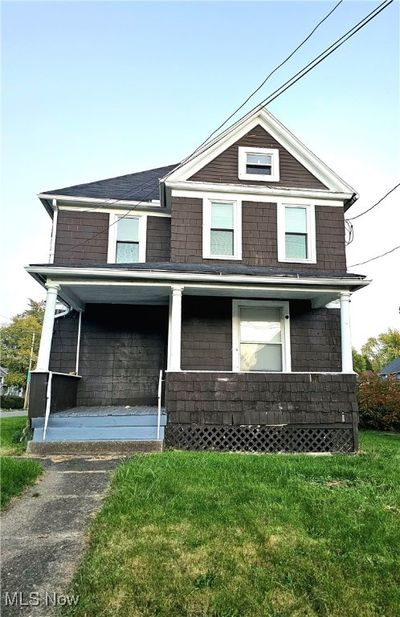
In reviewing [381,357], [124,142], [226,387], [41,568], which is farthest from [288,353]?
[381,357]

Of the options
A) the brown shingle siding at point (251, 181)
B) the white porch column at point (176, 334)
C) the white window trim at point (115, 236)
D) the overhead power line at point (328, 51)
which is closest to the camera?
the overhead power line at point (328, 51)

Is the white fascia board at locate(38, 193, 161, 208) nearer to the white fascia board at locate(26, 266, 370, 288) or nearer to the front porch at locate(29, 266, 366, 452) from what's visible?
the front porch at locate(29, 266, 366, 452)

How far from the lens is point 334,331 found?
9719 millimetres

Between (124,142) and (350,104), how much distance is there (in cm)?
774

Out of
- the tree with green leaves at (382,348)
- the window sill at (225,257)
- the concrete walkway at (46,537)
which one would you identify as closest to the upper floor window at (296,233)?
the window sill at (225,257)

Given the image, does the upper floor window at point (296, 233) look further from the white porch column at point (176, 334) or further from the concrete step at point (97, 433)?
the concrete step at point (97, 433)

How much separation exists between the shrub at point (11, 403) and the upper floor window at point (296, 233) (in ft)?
81.6

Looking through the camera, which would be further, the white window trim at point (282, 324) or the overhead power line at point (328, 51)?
the white window trim at point (282, 324)

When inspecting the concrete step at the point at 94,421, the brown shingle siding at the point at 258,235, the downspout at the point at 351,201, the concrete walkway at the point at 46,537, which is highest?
the downspout at the point at 351,201

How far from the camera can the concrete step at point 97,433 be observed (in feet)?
23.1

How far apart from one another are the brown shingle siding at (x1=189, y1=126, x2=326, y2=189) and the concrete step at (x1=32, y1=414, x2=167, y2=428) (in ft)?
19.2

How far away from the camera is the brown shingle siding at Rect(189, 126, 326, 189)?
32.8 ft

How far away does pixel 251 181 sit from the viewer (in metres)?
10.0

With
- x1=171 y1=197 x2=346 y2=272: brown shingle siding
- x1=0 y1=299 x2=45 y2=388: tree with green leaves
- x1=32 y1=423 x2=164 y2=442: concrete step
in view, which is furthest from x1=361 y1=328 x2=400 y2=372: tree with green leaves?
x1=32 y1=423 x2=164 y2=442: concrete step
